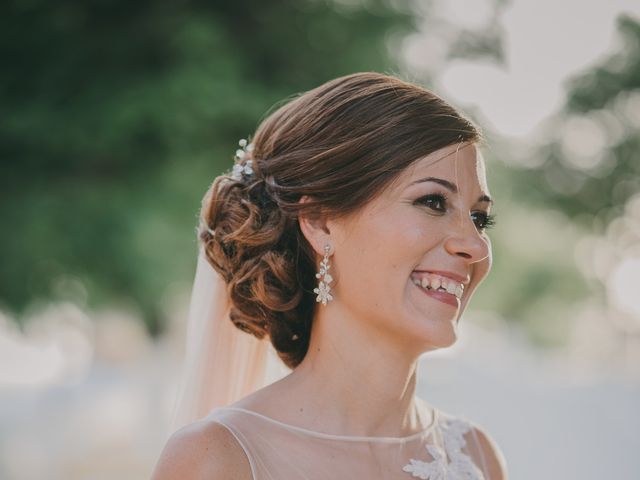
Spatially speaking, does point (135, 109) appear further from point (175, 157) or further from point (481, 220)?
point (481, 220)

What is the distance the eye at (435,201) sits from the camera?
91.2 inches

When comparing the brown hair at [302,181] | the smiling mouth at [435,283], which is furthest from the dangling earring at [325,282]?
the smiling mouth at [435,283]

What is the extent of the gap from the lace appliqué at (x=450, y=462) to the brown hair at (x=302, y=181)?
54cm

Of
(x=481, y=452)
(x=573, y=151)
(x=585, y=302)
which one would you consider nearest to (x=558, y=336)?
(x=585, y=302)

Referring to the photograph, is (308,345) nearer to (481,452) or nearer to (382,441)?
(382,441)

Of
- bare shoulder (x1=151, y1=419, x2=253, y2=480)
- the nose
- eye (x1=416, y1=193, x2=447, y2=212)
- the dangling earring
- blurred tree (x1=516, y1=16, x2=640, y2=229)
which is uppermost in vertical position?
blurred tree (x1=516, y1=16, x2=640, y2=229)

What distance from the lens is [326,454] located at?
230 cm

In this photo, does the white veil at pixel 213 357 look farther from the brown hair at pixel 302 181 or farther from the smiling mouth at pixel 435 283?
the smiling mouth at pixel 435 283

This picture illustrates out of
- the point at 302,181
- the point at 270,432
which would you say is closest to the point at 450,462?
the point at 270,432

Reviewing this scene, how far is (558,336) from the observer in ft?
39.9

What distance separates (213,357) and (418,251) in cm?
88

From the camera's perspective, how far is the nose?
2.28m

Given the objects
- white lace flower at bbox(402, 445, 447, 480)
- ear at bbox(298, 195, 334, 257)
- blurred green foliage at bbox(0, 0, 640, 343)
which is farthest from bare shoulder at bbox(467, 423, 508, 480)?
blurred green foliage at bbox(0, 0, 640, 343)

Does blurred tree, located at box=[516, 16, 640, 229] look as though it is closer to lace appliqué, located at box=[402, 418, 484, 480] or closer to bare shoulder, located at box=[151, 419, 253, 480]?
lace appliqué, located at box=[402, 418, 484, 480]
